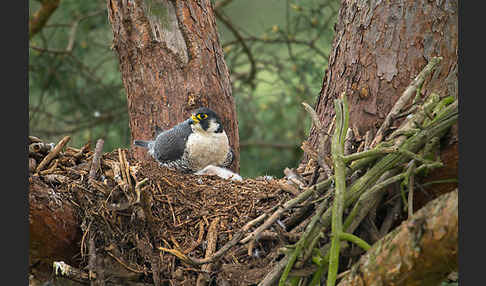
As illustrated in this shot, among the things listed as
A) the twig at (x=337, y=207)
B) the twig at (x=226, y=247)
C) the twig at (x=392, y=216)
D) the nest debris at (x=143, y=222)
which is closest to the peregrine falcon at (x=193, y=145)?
the nest debris at (x=143, y=222)

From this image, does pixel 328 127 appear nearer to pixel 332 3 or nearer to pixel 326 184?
pixel 326 184

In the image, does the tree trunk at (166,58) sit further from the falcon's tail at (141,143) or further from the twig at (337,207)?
the twig at (337,207)

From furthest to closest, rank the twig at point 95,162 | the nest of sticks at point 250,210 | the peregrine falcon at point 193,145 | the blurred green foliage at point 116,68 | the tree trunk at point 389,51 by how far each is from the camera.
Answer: the blurred green foliage at point 116,68, the peregrine falcon at point 193,145, the tree trunk at point 389,51, the twig at point 95,162, the nest of sticks at point 250,210

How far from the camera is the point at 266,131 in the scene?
7055 millimetres

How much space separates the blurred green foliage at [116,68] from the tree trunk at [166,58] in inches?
67.6

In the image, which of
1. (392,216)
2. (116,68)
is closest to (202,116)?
(392,216)

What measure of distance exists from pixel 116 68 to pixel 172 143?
2.76 metres

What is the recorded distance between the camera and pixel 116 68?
20.6ft

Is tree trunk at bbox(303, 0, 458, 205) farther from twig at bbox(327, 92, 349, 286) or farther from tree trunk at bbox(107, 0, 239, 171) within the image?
tree trunk at bbox(107, 0, 239, 171)

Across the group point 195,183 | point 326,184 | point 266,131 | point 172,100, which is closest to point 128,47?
point 172,100

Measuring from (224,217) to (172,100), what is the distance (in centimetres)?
125

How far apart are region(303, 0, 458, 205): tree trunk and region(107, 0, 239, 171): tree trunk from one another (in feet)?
3.52

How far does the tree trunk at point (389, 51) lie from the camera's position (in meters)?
2.60

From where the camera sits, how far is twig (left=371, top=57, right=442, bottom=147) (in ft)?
7.47
